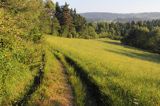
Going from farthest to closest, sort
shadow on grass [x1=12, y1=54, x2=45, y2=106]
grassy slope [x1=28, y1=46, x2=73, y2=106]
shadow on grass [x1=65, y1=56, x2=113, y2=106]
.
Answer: grassy slope [x1=28, y1=46, x2=73, y2=106], shadow on grass [x1=65, y1=56, x2=113, y2=106], shadow on grass [x1=12, y1=54, x2=45, y2=106]

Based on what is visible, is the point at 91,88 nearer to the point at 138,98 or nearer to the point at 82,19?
the point at 138,98

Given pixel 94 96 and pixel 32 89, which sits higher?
pixel 94 96

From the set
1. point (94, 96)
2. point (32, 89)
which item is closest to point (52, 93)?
point (32, 89)

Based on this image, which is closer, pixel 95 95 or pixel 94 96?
pixel 94 96

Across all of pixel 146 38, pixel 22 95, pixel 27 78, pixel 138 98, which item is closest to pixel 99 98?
pixel 138 98

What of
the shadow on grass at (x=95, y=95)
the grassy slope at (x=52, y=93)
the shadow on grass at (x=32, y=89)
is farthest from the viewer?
the grassy slope at (x=52, y=93)

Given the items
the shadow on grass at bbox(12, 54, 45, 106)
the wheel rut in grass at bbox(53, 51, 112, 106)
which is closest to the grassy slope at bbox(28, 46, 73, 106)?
the shadow on grass at bbox(12, 54, 45, 106)

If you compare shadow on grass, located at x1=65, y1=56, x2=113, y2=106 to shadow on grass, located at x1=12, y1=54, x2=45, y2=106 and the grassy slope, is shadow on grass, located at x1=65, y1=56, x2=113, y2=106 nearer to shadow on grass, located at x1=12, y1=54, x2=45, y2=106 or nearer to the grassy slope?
the grassy slope

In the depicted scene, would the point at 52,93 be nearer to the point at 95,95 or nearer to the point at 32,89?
the point at 32,89

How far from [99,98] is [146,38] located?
9817 cm

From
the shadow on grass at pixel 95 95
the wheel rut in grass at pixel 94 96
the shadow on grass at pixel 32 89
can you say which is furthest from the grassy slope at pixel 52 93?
the shadow on grass at pixel 95 95

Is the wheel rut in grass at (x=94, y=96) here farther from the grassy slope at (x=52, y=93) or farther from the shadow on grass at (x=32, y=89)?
the shadow on grass at (x=32, y=89)

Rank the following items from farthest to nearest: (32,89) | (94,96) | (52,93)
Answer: (32,89) < (52,93) < (94,96)

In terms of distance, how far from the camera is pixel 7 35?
15.4m
